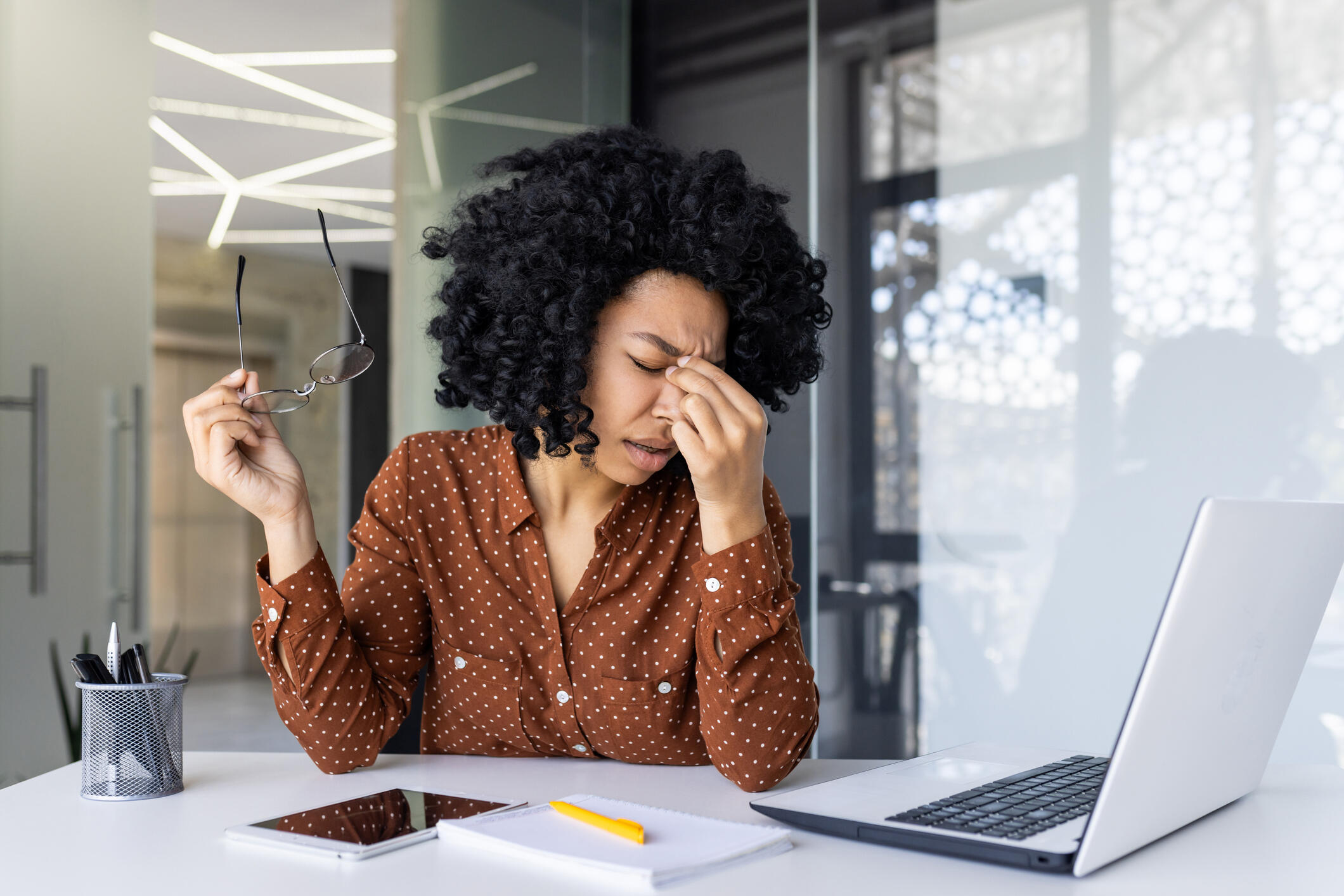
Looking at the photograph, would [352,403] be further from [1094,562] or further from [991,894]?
[991,894]

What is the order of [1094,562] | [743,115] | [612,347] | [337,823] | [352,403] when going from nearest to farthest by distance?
[337,823] → [612,347] → [1094,562] → [743,115] → [352,403]

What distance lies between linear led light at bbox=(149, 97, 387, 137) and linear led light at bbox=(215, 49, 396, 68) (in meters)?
0.57

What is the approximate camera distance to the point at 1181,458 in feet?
7.86

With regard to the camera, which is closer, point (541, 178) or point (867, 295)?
point (541, 178)

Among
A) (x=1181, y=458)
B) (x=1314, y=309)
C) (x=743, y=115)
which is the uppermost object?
(x=743, y=115)

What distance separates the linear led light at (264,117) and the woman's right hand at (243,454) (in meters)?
4.12

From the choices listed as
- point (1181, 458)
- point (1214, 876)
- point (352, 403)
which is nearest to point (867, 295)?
point (1181, 458)

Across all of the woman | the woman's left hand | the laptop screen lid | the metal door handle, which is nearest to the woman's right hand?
the woman

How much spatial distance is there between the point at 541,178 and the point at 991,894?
0.98m

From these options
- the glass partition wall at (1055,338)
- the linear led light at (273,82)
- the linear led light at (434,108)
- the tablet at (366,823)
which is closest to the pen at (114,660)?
the tablet at (366,823)

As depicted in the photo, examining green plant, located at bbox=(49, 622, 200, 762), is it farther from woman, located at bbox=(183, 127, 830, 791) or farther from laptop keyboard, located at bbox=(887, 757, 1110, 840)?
laptop keyboard, located at bbox=(887, 757, 1110, 840)

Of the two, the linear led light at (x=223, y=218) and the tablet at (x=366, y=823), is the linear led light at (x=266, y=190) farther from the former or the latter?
the tablet at (x=366, y=823)

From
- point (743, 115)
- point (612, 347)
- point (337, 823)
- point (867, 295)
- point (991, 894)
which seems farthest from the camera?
point (743, 115)

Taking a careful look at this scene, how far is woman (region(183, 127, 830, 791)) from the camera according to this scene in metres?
1.19
